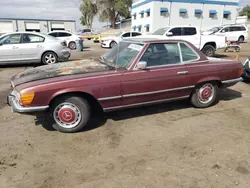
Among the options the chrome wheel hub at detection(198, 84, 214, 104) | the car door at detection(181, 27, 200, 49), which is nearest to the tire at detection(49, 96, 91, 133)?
the chrome wheel hub at detection(198, 84, 214, 104)

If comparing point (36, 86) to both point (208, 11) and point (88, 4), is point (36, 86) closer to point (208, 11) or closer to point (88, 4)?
point (208, 11)

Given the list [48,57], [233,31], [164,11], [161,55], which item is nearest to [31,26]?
[164,11]

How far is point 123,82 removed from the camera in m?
3.64

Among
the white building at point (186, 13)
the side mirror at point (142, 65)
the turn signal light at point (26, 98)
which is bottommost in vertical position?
the turn signal light at point (26, 98)

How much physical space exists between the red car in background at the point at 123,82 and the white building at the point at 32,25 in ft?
180

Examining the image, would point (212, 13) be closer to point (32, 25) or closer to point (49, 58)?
point (49, 58)

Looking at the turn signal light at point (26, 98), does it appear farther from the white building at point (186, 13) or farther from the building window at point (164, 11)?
the building window at point (164, 11)

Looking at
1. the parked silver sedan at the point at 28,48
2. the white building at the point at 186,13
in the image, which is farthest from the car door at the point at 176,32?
the white building at the point at 186,13

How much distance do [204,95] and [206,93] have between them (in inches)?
2.5

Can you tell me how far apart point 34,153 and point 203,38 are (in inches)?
431

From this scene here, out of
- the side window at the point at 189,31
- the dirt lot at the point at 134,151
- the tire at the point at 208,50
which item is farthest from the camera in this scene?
the side window at the point at 189,31

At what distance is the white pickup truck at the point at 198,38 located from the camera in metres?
11.6

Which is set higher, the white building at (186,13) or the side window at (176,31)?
the white building at (186,13)

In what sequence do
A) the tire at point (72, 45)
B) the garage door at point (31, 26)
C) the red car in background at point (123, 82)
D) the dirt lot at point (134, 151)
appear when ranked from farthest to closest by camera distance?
the garage door at point (31, 26)
the tire at point (72, 45)
the red car in background at point (123, 82)
the dirt lot at point (134, 151)
